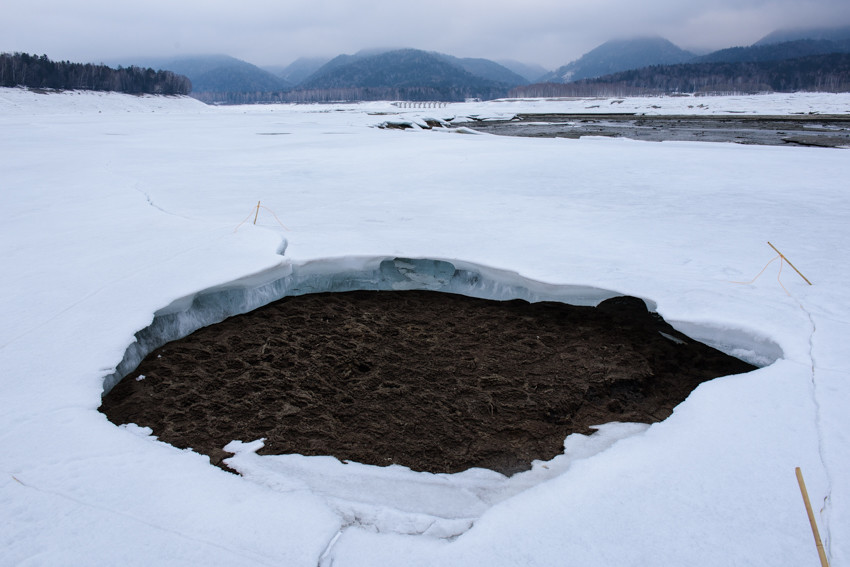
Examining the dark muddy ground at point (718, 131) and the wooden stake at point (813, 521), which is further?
the dark muddy ground at point (718, 131)

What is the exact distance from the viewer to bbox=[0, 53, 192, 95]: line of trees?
153 feet

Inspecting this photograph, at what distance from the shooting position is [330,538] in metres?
1.95

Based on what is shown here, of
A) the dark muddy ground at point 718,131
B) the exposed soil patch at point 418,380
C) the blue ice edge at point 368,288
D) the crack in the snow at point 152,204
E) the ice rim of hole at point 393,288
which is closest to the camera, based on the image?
the ice rim of hole at point 393,288

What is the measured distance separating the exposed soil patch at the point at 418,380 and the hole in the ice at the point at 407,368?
0.04 feet

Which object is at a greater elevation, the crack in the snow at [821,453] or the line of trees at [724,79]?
the line of trees at [724,79]

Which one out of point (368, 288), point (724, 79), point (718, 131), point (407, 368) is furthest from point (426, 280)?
point (724, 79)

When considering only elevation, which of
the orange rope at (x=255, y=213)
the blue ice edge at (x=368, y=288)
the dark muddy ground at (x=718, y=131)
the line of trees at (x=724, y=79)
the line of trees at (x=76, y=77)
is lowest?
the blue ice edge at (x=368, y=288)

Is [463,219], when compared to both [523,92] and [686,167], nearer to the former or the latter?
[686,167]

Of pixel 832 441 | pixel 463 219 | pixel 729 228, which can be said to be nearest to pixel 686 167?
pixel 729 228

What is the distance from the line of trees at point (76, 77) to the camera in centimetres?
4650

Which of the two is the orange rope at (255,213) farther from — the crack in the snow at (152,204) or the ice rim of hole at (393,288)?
the ice rim of hole at (393,288)

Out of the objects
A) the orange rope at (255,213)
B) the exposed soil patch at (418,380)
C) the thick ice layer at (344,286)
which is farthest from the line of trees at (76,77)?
the exposed soil patch at (418,380)

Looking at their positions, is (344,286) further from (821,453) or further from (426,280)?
(821,453)

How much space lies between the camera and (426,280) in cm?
506
